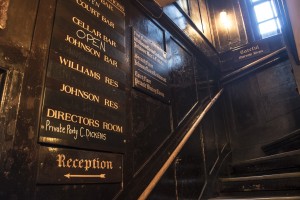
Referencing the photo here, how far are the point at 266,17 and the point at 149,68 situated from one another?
12.9ft

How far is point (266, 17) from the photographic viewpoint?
18.3 feet

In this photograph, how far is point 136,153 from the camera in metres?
2.25

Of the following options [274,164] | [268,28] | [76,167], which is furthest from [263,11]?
[76,167]

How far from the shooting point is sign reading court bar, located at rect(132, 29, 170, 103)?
2569mm

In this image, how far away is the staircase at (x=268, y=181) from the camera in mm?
2584

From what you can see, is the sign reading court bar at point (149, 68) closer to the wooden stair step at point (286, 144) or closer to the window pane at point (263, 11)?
the wooden stair step at point (286, 144)

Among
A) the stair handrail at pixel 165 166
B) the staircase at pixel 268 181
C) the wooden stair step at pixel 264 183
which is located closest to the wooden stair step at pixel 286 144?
the staircase at pixel 268 181

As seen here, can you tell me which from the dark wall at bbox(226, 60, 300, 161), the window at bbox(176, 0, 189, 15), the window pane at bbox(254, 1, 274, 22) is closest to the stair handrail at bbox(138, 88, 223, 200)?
the dark wall at bbox(226, 60, 300, 161)

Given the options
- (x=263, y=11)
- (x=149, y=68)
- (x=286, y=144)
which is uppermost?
(x=263, y=11)

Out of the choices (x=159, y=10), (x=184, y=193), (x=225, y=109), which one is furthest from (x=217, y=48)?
(x=184, y=193)

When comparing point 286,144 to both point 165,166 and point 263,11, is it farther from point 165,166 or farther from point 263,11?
point 263,11

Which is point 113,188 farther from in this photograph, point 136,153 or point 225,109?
point 225,109

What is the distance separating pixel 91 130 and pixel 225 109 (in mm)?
3360

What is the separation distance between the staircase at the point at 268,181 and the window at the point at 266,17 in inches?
121
